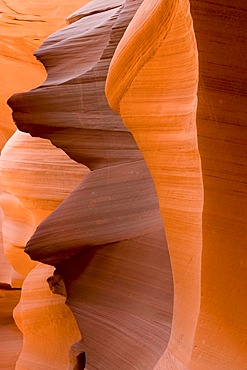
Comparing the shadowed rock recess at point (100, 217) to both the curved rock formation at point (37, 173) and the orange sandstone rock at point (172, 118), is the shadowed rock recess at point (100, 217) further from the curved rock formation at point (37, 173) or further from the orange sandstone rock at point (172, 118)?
the curved rock formation at point (37, 173)

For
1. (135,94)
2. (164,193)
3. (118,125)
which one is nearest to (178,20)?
(135,94)

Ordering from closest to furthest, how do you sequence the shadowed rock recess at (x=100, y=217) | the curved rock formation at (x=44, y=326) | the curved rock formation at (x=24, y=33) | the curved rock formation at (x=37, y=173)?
1. the shadowed rock recess at (x=100, y=217)
2. the curved rock formation at (x=37, y=173)
3. the curved rock formation at (x=44, y=326)
4. the curved rock formation at (x=24, y=33)

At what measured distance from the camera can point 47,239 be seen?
1955mm

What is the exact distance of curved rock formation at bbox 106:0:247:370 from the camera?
3.01ft

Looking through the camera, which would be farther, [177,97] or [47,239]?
[47,239]

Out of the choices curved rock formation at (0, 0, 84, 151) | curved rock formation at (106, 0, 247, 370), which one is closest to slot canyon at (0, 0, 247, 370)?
curved rock formation at (106, 0, 247, 370)

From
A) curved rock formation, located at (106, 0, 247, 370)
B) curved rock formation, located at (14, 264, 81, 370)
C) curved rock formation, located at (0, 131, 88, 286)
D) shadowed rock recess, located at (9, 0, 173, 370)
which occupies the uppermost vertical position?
curved rock formation, located at (106, 0, 247, 370)

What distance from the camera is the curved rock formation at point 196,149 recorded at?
36.1 inches

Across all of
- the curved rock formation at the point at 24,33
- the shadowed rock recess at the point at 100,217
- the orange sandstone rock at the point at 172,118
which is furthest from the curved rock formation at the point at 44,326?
the curved rock formation at the point at 24,33

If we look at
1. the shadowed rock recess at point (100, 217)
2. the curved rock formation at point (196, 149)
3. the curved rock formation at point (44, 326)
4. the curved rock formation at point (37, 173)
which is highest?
the curved rock formation at point (196, 149)

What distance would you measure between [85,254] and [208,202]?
Result: 0.99 meters

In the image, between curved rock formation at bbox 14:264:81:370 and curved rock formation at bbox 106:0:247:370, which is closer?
curved rock formation at bbox 106:0:247:370

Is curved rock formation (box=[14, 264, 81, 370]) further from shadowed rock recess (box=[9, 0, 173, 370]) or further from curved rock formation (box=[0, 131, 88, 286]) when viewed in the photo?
shadowed rock recess (box=[9, 0, 173, 370])

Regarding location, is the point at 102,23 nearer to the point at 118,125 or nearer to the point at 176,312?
the point at 118,125
